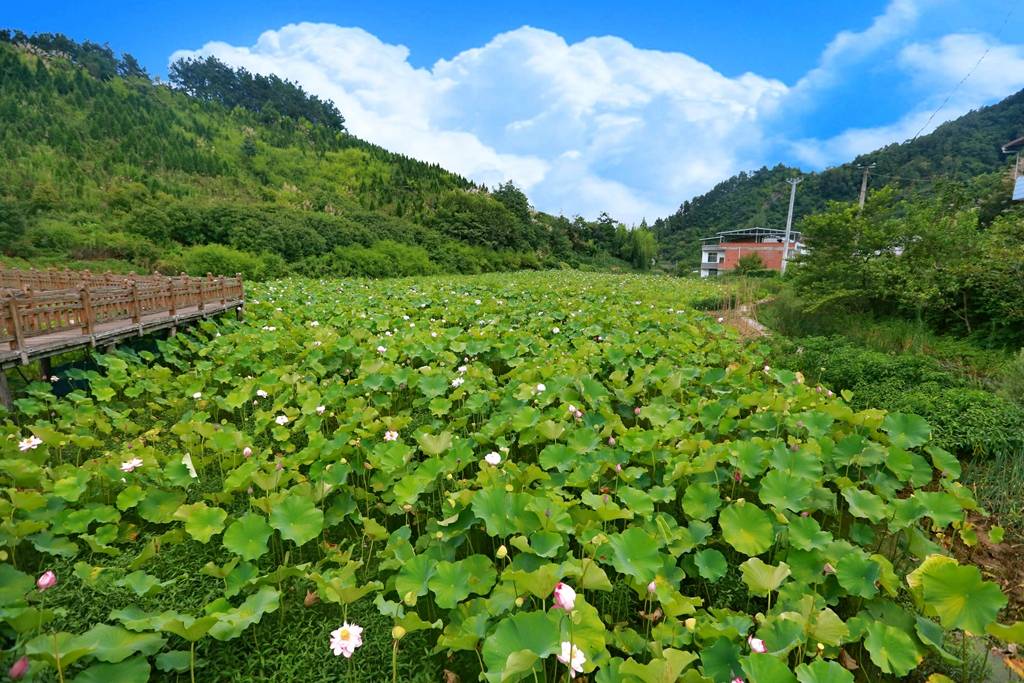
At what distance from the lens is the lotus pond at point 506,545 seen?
169 centimetres

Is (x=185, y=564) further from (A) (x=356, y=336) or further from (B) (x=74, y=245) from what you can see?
(B) (x=74, y=245)

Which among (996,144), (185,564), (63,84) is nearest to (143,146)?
(63,84)

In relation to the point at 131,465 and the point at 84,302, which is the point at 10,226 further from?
the point at 131,465

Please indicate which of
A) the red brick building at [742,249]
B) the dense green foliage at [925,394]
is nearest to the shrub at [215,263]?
the dense green foliage at [925,394]

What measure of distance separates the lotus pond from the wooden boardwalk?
0.84 meters

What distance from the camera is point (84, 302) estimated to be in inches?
222

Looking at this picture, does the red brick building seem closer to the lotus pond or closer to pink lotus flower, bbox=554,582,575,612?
the lotus pond

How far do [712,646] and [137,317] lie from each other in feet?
26.1

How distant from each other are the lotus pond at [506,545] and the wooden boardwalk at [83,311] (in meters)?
0.84

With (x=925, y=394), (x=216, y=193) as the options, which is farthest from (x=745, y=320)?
(x=216, y=193)

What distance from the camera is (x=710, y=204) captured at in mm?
64188

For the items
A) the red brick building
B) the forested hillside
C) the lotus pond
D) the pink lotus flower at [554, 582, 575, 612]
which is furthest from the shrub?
the red brick building

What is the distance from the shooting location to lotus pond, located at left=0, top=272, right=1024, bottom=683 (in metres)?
1.69

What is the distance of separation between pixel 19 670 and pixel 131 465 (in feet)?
5.92
